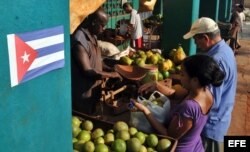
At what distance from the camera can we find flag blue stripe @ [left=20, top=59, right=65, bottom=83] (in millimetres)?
1567

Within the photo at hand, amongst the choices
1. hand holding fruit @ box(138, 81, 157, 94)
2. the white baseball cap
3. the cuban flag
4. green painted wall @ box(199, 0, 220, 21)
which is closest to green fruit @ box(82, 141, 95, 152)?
the cuban flag

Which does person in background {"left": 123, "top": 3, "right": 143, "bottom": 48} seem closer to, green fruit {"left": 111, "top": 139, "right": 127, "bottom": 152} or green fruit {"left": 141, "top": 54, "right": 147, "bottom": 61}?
green fruit {"left": 141, "top": 54, "right": 147, "bottom": 61}

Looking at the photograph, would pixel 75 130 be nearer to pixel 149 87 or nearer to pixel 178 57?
pixel 149 87

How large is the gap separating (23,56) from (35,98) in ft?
0.81

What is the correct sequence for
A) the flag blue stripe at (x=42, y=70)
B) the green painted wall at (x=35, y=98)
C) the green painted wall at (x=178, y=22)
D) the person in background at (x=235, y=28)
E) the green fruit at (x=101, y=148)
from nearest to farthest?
the green painted wall at (x=35, y=98), the flag blue stripe at (x=42, y=70), the green fruit at (x=101, y=148), the green painted wall at (x=178, y=22), the person in background at (x=235, y=28)

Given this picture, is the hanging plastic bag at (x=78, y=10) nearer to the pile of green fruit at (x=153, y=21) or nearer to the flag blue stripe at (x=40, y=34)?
the flag blue stripe at (x=40, y=34)

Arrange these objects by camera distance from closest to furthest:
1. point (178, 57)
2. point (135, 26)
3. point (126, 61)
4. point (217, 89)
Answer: point (217, 89)
point (126, 61)
point (178, 57)
point (135, 26)

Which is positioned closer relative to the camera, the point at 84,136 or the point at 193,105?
the point at 193,105

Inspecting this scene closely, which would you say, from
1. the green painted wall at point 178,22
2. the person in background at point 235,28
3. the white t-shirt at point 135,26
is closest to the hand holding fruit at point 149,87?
the green painted wall at point 178,22

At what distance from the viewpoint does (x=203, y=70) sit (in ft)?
8.20

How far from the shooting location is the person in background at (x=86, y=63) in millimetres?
3395

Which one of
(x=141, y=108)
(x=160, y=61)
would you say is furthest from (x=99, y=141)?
(x=160, y=61)

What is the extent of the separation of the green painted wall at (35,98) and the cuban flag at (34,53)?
0.03 m

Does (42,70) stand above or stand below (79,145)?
above
